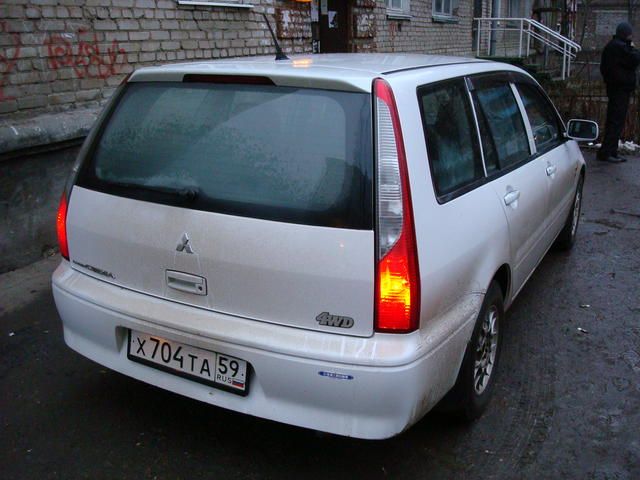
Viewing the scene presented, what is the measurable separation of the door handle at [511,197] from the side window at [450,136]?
236mm

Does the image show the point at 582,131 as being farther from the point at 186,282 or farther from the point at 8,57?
the point at 8,57

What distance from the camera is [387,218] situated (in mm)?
2352

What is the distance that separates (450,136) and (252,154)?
925mm

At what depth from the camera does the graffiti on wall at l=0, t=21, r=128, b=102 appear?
5.04 meters

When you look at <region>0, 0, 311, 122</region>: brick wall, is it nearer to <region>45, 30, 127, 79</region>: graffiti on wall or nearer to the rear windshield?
<region>45, 30, 127, 79</region>: graffiti on wall

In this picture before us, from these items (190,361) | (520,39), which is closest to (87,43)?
(190,361)

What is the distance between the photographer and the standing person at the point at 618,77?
370 inches

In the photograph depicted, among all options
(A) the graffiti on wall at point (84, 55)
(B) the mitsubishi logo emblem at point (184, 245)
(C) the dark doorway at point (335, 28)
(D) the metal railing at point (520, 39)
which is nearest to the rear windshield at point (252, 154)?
(B) the mitsubishi logo emblem at point (184, 245)

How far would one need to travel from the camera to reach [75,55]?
5.69 m

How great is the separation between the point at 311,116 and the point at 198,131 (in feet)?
1.64

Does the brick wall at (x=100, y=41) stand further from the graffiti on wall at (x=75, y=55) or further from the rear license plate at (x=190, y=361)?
the rear license plate at (x=190, y=361)

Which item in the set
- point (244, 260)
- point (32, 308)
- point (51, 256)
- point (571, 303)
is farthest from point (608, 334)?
point (51, 256)

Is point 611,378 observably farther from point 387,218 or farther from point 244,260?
point 244,260

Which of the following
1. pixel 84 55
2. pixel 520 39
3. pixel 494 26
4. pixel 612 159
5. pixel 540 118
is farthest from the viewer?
pixel 494 26
